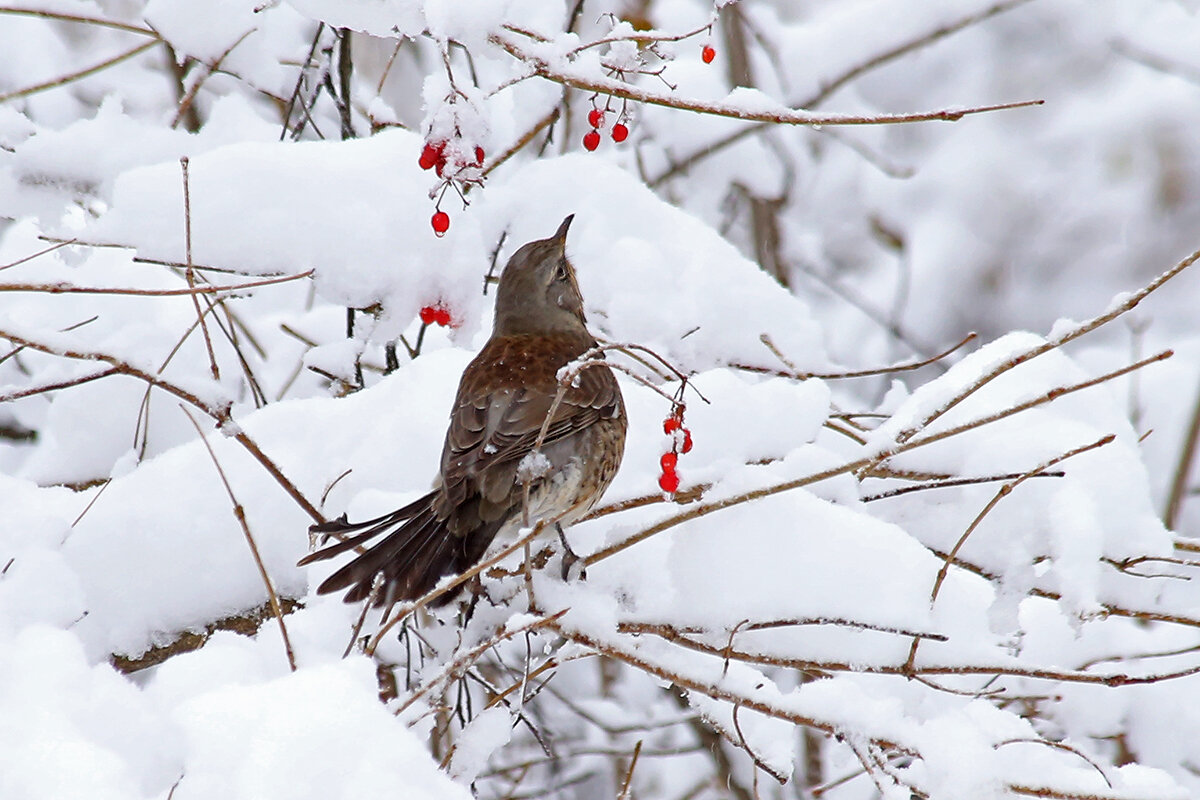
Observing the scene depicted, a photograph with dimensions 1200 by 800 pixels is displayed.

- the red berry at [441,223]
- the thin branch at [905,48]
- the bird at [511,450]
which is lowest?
the bird at [511,450]

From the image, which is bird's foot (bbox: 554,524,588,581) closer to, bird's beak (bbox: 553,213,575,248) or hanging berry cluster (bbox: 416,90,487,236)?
hanging berry cluster (bbox: 416,90,487,236)

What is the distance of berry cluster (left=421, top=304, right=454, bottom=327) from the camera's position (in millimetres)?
2924

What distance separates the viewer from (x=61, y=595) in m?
2.13

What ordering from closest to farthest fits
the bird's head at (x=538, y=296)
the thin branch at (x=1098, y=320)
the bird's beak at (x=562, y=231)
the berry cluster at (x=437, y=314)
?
1. the thin branch at (x=1098, y=320)
2. the berry cluster at (x=437, y=314)
3. the bird's beak at (x=562, y=231)
4. the bird's head at (x=538, y=296)

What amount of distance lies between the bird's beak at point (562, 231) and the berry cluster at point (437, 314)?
579 millimetres

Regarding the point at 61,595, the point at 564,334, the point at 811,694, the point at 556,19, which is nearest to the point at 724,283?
the point at 564,334

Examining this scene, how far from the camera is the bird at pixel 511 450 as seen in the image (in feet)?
7.97

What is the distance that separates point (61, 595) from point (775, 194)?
3.98 metres

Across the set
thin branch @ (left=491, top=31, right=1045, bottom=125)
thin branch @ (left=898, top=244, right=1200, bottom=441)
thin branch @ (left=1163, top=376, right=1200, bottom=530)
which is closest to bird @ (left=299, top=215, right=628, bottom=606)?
thin branch @ (left=491, top=31, right=1045, bottom=125)

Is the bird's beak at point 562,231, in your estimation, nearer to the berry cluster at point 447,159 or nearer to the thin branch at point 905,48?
the berry cluster at point 447,159

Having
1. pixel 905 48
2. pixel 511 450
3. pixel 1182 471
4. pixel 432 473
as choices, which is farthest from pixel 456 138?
pixel 1182 471

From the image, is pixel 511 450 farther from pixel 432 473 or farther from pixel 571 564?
pixel 571 564

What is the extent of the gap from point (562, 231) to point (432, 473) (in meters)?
0.86

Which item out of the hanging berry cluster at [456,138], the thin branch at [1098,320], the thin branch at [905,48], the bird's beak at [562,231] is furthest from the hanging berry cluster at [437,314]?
the thin branch at [905,48]
